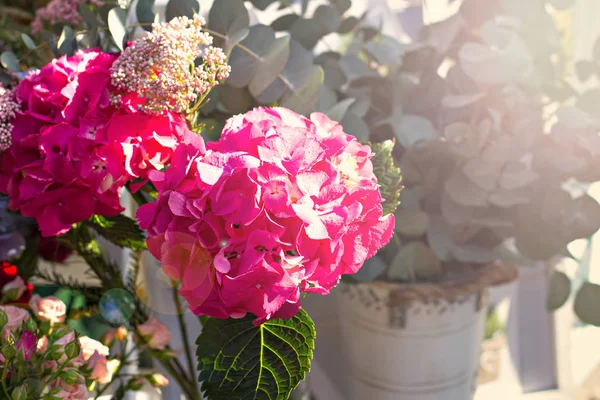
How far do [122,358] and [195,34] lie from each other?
253mm

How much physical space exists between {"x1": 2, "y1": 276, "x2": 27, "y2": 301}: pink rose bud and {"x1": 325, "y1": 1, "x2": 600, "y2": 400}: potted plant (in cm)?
30

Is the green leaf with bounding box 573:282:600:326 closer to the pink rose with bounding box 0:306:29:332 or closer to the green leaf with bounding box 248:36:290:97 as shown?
the green leaf with bounding box 248:36:290:97

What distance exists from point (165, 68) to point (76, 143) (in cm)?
8

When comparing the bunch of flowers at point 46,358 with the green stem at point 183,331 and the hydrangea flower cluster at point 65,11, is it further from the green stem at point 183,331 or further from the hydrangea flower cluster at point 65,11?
the hydrangea flower cluster at point 65,11

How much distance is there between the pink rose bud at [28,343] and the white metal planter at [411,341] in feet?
1.19

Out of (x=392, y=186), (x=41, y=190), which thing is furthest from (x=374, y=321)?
(x=41, y=190)

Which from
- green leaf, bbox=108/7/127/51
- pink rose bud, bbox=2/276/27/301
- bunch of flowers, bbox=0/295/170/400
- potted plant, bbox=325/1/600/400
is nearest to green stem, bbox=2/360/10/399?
bunch of flowers, bbox=0/295/170/400

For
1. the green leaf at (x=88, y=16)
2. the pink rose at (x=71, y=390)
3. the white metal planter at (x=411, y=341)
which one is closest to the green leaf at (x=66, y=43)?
the green leaf at (x=88, y=16)

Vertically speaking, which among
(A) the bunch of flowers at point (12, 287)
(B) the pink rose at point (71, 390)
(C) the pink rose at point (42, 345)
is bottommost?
(A) the bunch of flowers at point (12, 287)

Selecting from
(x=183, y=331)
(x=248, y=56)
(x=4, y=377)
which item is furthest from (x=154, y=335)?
(x=248, y=56)

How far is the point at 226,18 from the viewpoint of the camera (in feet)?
1.46

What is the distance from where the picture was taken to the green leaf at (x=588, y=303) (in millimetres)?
562

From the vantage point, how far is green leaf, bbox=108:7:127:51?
0.38 metres

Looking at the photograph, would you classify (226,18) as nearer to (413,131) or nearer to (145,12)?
(145,12)
